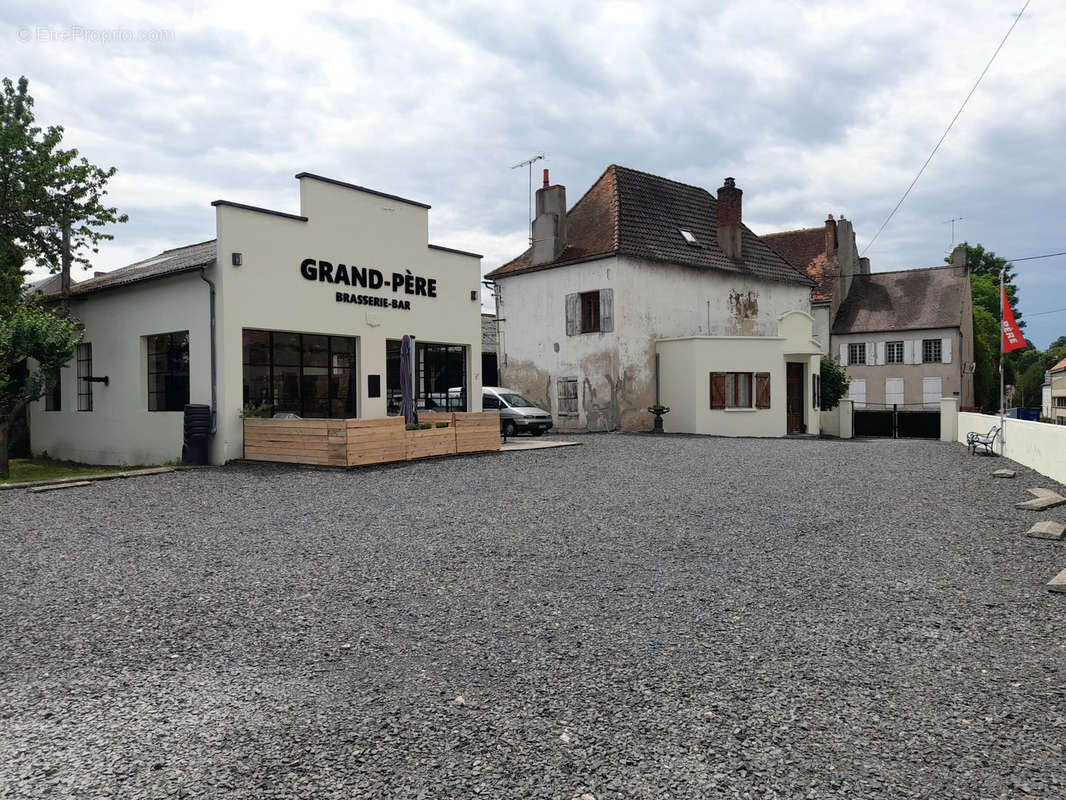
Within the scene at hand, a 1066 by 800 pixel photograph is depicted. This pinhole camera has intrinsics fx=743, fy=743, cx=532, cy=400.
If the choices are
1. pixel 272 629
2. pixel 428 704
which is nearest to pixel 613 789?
pixel 428 704

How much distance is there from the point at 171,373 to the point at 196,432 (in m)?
2.19

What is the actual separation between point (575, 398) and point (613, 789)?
79.5 feet

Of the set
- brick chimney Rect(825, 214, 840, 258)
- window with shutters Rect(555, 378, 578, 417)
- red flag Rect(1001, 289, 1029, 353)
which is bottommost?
window with shutters Rect(555, 378, 578, 417)

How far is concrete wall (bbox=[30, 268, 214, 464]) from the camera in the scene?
49.9ft

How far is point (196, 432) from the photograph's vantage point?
1458 centimetres

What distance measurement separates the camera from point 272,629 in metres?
4.88

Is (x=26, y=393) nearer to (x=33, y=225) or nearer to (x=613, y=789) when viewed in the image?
(x=33, y=225)

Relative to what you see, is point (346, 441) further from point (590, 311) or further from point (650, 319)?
point (650, 319)

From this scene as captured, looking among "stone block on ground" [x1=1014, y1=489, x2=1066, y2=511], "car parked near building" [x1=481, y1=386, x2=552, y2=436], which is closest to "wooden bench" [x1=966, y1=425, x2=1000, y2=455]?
"stone block on ground" [x1=1014, y1=489, x2=1066, y2=511]

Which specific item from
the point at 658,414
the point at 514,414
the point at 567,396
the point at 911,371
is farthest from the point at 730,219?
the point at 911,371

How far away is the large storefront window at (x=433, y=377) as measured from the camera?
709 inches

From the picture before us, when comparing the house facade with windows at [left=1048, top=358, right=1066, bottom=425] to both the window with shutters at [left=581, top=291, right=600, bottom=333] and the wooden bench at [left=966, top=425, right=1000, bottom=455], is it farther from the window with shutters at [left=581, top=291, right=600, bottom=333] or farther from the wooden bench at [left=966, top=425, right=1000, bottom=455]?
the window with shutters at [left=581, top=291, right=600, bottom=333]

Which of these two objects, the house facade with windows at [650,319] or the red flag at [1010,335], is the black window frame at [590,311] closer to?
the house facade with windows at [650,319]

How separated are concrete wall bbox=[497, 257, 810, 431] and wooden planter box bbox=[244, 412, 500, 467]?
10732 mm
